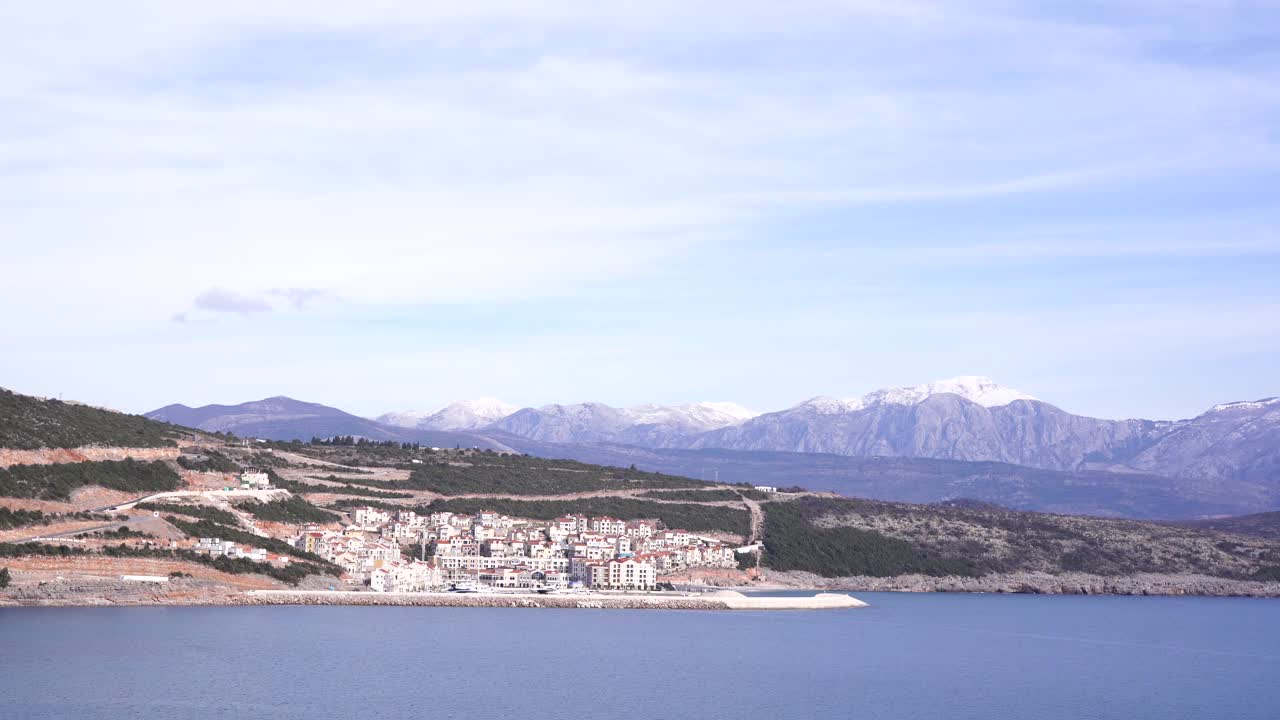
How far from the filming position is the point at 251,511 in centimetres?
9556

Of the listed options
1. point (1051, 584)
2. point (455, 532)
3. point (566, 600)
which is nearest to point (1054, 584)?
point (1051, 584)

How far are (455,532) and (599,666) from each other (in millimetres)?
47933

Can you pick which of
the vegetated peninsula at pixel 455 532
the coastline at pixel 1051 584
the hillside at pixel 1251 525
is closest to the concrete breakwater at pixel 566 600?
the vegetated peninsula at pixel 455 532

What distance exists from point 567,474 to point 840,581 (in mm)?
32897

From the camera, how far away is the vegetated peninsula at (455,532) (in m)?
80.9

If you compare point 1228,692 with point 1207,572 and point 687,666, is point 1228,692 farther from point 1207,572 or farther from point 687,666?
point 1207,572

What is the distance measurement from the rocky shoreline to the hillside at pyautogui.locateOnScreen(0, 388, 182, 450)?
1829 inches

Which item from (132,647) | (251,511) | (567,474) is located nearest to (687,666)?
(132,647)

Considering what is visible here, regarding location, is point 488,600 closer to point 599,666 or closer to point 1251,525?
point 599,666

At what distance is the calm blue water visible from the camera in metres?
53.2

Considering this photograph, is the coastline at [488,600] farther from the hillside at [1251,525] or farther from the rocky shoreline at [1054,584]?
the hillside at [1251,525]

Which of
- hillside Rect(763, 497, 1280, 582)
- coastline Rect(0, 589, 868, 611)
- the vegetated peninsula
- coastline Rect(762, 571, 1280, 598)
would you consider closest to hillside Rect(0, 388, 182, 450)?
the vegetated peninsula

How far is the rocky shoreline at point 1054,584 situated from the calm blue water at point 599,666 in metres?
27.1

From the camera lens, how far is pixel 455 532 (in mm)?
109812
